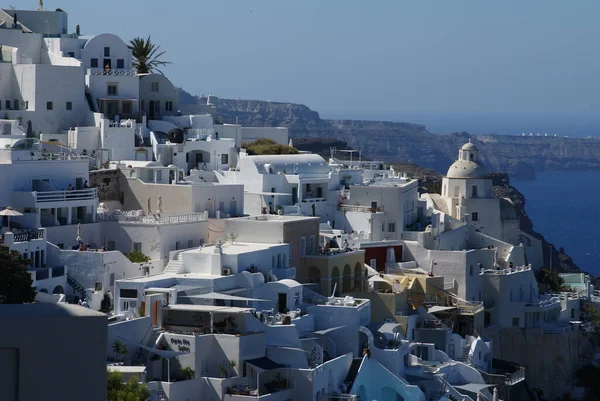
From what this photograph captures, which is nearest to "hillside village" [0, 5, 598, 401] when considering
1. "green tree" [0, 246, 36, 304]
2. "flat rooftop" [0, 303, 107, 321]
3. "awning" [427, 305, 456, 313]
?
"awning" [427, 305, 456, 313]

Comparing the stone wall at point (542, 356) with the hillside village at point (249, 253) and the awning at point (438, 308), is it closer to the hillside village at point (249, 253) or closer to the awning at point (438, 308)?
the hillside village at point (249, 253)

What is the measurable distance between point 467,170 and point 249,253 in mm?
22868

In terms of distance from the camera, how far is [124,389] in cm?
3072

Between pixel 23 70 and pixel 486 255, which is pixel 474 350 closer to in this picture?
pixel 486 255

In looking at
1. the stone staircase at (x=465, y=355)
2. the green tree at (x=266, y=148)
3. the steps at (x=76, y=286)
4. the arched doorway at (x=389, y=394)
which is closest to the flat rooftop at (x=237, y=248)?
the steps at (x=76, y=286)

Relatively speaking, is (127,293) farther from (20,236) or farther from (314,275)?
(314,275)

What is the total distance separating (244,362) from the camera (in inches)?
A: 1396

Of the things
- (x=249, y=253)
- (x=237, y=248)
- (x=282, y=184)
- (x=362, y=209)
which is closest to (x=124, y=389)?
(x=249, y=253)

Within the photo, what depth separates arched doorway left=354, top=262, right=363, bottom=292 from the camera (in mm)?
48219

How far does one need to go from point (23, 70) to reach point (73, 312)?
157 feet

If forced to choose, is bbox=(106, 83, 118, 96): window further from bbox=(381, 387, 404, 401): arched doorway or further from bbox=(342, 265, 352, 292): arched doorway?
bbox=(381, 387, 404, 401): arched doorway

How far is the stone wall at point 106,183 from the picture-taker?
48.1 metres

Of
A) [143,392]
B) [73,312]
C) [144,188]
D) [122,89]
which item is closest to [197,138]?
[122,89]

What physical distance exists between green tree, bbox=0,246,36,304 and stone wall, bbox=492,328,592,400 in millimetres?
25966
